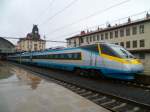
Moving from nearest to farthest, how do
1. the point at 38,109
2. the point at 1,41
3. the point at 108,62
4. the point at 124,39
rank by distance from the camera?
1. the point at 38,109
2. the point at 108,62
3. the point at 124,39
4. the point at 1,41

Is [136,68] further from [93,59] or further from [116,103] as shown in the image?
[116,103]

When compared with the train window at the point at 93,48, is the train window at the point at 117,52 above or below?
below

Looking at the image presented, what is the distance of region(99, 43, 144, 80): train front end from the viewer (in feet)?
41.0

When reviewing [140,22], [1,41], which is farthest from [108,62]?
[1,41]

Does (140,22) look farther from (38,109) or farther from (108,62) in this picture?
(38,109)

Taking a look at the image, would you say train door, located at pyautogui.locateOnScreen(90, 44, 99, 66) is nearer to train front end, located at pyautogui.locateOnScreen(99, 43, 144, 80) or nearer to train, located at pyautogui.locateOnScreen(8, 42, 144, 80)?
train, located at pyautogui.locateOnScreen(8, 42, 144, 80)

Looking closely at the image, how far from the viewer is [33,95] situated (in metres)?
9.31

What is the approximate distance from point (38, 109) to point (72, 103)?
1.53m

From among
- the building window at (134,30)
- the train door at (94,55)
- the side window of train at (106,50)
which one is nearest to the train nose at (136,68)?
the side window of train at (106,50)

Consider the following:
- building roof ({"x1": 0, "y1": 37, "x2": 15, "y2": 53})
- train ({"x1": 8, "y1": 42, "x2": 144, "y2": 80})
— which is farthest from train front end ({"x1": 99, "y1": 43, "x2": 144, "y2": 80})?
building roof ({"x1": 0, "y1": 37, "x2": 15, "y2": 53})

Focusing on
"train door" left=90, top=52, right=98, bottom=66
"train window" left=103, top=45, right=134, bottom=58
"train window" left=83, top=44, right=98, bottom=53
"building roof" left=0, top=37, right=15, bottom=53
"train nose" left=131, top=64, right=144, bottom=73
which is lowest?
"train nose" left=131, top=64, right=144, bottom=73

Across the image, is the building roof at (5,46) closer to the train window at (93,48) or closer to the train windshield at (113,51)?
the train window at (93,48)

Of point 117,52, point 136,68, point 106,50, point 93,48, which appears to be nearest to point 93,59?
point 93,48

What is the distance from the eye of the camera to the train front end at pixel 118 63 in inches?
492
